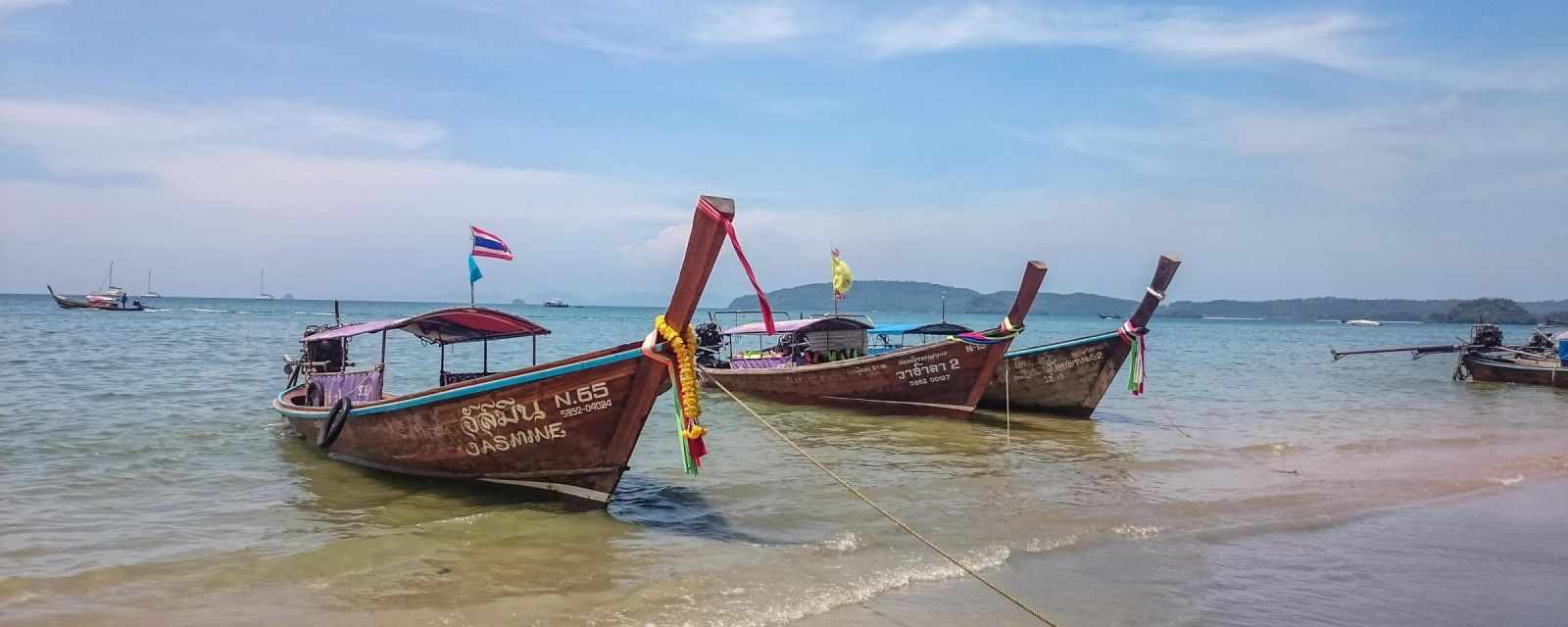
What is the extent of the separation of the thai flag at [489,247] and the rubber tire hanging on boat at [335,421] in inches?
92.5

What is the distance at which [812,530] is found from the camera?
8.05m

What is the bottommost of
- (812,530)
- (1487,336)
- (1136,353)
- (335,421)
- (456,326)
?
(812,530)

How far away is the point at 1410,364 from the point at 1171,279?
31.4 metres

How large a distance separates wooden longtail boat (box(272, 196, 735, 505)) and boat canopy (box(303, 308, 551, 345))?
0.29 ft

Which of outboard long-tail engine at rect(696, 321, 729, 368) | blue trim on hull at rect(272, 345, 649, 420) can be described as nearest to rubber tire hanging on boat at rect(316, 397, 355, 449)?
blue trim on hull at rect(272, 345, 649, 420)

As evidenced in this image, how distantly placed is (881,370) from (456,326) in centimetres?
715

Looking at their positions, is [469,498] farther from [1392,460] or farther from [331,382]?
[1392,460]

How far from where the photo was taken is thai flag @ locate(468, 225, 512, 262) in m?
11.2

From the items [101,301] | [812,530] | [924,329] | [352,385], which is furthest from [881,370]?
[101,301]

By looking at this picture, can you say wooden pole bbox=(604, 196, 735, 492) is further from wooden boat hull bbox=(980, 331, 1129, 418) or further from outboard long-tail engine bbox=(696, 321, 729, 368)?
outboard long-tail engine bbox=(696, 321, 729, 368)

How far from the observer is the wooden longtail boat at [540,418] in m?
6.97

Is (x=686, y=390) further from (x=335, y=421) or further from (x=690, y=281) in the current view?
(x=335, y=421)

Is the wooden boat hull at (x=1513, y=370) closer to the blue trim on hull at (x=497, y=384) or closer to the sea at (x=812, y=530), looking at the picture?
the sea at (x=812, y=530)

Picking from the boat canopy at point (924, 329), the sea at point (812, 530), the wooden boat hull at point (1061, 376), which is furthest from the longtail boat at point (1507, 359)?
the boat canopy at point (924, 329)
